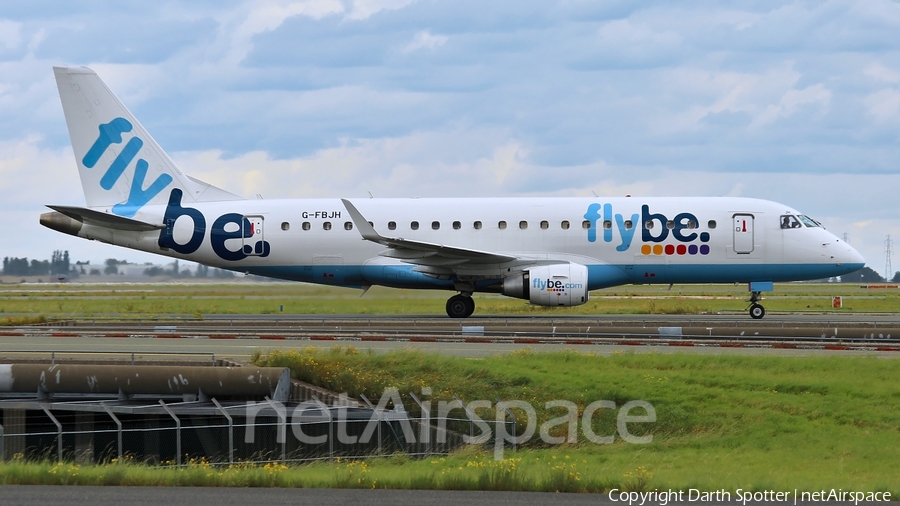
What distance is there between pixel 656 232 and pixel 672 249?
32.3 inches

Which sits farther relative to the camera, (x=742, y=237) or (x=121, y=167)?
(x=121, y=167)

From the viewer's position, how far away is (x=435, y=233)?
3497 cm

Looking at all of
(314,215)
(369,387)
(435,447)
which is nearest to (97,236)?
(314,215)

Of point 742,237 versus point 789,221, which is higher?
point 789,221

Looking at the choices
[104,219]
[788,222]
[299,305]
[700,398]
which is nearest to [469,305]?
[299,305]

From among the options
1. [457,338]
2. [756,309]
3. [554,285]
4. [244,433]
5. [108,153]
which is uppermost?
[108,153]

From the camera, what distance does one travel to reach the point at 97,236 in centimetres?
3597

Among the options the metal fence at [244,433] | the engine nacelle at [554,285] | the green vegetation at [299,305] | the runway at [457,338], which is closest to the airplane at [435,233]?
the engine nacelle at [554,285]

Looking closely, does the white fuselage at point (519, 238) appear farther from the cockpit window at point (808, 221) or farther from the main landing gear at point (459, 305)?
the main landing gear at point (459, 305)

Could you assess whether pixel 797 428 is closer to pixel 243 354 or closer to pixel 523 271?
pixel 243 354

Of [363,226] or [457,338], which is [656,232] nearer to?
[457,338]

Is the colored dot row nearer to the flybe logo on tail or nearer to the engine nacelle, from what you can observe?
the engine nacelle

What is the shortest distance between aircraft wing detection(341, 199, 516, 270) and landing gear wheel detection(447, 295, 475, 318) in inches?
71.8

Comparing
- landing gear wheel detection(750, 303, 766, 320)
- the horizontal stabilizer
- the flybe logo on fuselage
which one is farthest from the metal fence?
landing gear wheel detection(750, 303, 766, 320)
